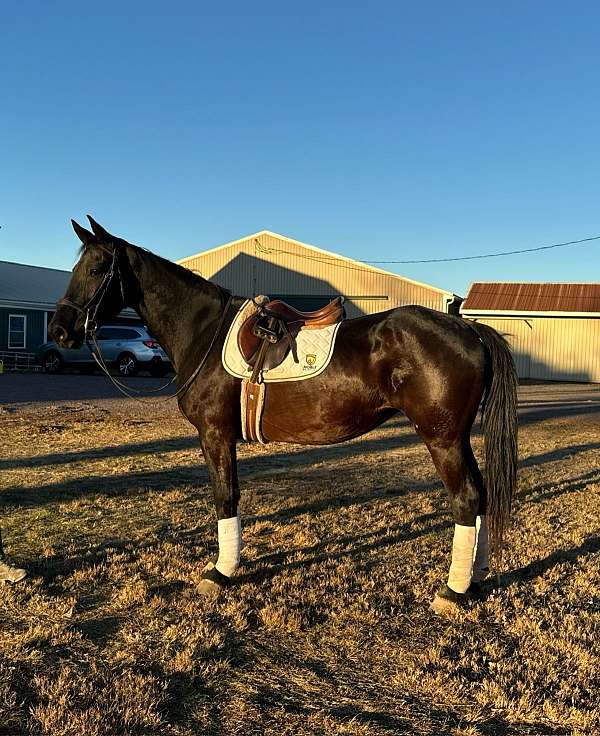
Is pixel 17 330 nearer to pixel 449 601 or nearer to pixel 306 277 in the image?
pixel 306 277

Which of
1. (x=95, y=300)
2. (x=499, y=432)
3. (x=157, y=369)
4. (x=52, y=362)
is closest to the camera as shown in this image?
(x=499, y=432)

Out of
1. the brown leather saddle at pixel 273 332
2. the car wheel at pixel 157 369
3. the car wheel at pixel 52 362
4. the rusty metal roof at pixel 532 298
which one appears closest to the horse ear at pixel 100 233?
the brown leather saddle at pixel 273 332

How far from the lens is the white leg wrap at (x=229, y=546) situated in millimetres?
4176

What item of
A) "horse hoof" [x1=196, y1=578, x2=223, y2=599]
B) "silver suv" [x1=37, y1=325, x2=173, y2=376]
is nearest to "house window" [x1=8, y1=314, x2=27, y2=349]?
"silver suv" [x1=37, y1=325, x2=173, y2=376]

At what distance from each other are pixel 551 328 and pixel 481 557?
2607 cm

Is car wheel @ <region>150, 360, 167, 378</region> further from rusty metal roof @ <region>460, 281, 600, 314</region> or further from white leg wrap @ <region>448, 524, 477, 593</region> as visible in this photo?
white leg wrap @ <region>448, 524, 477, 593</region>

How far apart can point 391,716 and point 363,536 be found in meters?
2.71

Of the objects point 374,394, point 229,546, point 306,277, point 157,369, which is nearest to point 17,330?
point 157,369

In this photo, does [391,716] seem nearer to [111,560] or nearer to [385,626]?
[385,626]

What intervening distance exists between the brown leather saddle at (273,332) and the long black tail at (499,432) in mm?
1070

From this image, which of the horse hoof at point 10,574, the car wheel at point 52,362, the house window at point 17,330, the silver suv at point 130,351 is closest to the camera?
the horse hoof at point 10,574

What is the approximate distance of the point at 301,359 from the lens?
4.20m

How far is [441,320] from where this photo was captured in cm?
414

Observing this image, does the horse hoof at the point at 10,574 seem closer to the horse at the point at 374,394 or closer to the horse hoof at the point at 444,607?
the horse at the point at 374,394
